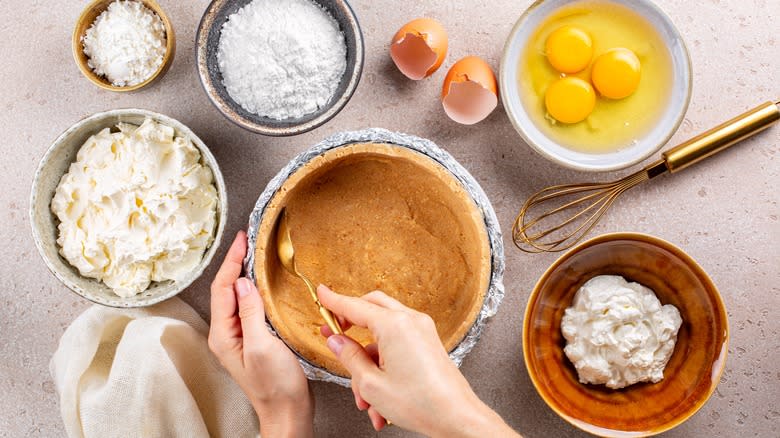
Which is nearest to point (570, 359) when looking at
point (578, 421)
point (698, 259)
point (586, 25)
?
point (578, 421)

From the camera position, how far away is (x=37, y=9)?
1.23 metres

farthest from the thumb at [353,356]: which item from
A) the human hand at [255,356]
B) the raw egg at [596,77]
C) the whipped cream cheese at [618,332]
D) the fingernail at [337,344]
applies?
the raw egg at [596,77]

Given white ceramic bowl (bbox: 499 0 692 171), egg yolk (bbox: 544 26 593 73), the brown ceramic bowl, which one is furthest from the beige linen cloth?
egg yolk (bbox: 544 26 593 73)

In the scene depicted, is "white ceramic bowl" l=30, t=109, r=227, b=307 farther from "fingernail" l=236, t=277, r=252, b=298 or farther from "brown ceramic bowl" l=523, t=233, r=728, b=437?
"brown ceramic bowl" l=523, t=233, r=728, b=437

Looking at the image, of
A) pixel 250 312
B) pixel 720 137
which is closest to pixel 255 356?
pixel 250 312

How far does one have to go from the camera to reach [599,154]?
3.86 feet

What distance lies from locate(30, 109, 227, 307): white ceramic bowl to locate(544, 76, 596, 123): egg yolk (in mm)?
585

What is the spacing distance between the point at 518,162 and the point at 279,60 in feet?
1.52

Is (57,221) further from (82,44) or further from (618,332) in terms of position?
(618,332)

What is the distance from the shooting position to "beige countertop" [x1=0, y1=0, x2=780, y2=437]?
1.22 meters

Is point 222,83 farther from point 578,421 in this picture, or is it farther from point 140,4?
point 578,421

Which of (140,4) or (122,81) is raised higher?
(140,4)

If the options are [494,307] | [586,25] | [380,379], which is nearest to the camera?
[380,379]

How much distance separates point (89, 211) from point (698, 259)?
1.07m
